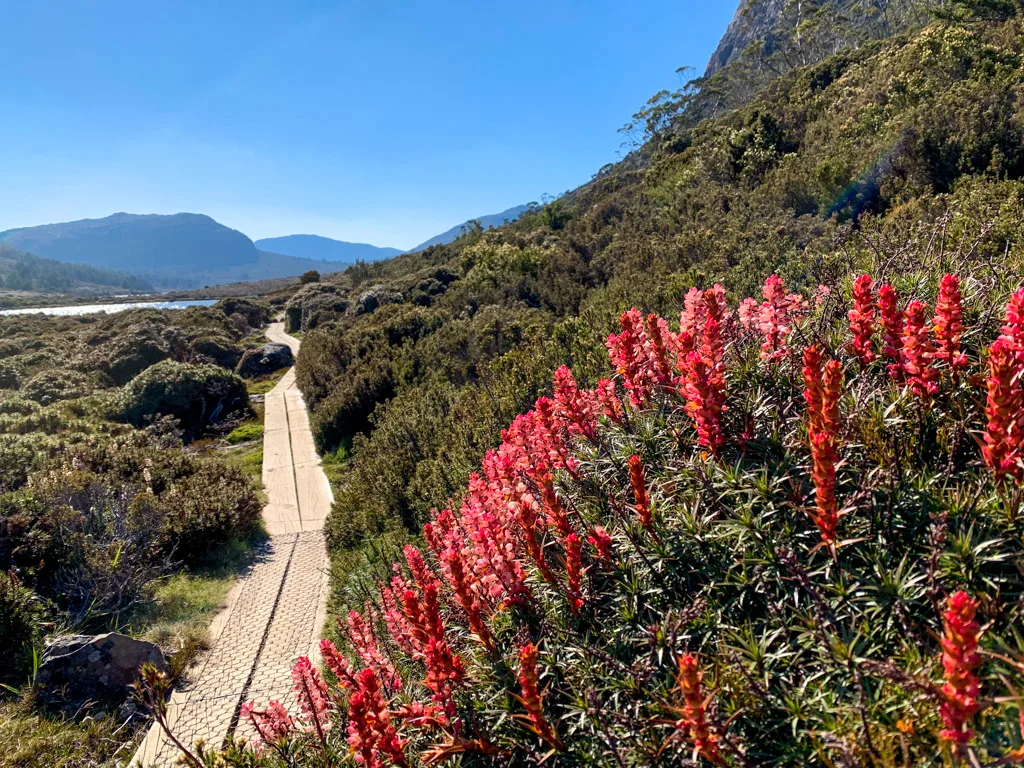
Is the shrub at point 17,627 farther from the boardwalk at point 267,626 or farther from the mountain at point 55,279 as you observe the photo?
the mountain at point 55,279

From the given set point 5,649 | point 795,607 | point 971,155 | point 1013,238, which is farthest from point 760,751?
point 971,155

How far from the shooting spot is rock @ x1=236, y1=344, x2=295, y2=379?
27.0 metres

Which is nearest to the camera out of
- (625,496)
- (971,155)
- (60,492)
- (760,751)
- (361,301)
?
(760,751)

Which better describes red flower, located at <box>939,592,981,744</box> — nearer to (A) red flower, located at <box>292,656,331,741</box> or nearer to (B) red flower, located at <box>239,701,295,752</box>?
(A) red flower, located at <box>292,656,331,741</box>

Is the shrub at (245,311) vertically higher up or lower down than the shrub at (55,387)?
higher up

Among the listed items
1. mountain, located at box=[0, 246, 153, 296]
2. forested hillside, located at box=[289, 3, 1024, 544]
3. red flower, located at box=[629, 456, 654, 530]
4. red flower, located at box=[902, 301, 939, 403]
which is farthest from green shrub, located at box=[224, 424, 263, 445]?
mountain, located at box=[0, 246, 153, 296]

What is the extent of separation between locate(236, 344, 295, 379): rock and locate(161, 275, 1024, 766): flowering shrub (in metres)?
26.6

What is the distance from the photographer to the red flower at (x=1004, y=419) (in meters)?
1.68

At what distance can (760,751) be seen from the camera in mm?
1729

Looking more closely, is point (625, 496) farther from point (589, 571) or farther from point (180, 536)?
point (180, 536)

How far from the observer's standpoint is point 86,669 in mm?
5551

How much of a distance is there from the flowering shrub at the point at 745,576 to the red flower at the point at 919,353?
12 millimetres

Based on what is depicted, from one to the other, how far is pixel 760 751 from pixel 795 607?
1.65ft

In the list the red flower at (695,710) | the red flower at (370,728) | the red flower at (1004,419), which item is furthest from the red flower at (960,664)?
the red flower at (370,728)
